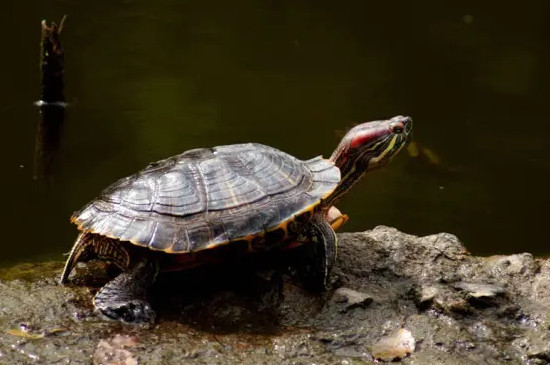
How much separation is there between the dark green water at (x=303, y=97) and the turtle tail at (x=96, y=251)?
155cm

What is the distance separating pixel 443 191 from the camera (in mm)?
7238

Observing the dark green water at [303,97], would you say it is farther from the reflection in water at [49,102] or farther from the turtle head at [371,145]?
the turtle head at [371,145]

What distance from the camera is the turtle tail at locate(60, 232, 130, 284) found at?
3.91 metres

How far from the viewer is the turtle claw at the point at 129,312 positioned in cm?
366

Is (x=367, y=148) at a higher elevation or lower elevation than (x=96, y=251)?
higher

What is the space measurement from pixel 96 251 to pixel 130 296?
406mm

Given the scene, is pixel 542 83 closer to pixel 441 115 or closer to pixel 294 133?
pixel 441 115

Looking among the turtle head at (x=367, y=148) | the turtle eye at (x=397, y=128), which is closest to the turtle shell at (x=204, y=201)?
the turtle head at (x=367, y=148)

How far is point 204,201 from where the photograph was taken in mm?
3842

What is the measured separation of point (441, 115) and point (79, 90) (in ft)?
15.1

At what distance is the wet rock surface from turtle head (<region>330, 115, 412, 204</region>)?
0.53 meters

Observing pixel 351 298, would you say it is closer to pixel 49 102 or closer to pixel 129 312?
pixel 129 312

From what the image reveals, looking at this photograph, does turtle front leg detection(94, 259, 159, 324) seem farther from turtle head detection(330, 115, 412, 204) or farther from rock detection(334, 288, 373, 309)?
turtle head detection(330, 115, 412, 204)

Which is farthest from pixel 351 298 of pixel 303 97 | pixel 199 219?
pixel 303 97
